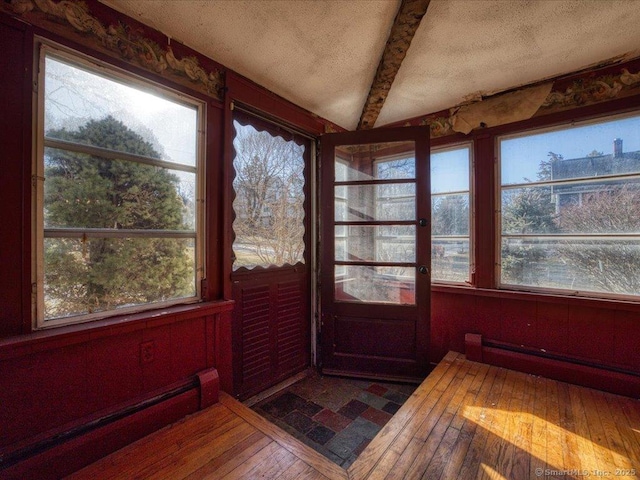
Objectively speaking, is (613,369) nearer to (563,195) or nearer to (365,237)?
(563,195)

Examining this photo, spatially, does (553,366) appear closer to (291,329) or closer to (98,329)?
(291,329)

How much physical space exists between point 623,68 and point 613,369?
216 centimetres

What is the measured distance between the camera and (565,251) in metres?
2.19

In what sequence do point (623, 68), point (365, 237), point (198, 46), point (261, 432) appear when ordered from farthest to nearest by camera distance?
point (365, 237) < point (623, 68) < point (198, 46) < point (261, 432)

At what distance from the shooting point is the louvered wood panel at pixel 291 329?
2.53 metres

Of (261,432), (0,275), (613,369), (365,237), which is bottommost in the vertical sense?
(261,432)

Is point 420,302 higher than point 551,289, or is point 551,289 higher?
point 551,289

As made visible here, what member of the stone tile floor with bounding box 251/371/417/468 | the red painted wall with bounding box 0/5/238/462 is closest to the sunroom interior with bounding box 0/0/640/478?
the red painted wall with bounding box 0/5/238/462

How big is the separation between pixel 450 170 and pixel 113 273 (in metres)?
2.86

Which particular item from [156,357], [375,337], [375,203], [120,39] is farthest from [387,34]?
[156,357]

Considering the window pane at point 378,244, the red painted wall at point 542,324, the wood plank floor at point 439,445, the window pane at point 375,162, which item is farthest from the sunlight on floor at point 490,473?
the window pane at point 375,162

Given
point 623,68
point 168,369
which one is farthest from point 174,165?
point 623,68

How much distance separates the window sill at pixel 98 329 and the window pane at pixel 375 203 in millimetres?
1433

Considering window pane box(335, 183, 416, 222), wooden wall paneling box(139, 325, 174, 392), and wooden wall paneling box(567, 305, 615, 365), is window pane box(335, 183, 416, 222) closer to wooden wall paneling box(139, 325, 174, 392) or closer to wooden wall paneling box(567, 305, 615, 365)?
wooden wall paneling box(567, 305, 615, 365)
